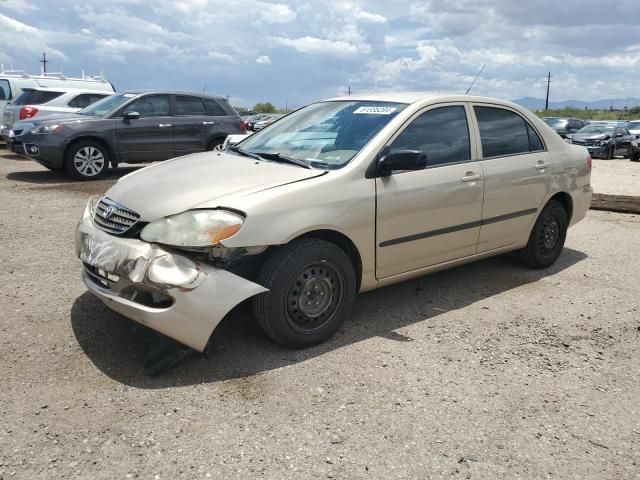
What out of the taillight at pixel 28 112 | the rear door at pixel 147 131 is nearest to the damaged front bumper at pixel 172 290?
the rear door at pixel 147 131

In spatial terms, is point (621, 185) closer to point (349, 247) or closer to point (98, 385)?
point (349, 247)

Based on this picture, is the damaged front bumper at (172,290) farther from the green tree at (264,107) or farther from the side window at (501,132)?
the green tree at (264,107)

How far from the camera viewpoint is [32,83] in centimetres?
1548

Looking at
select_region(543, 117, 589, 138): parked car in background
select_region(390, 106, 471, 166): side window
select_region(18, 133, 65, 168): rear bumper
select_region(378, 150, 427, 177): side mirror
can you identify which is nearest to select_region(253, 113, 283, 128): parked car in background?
select_region(390, 106, 471, 166): side window

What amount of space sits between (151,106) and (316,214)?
8217mm

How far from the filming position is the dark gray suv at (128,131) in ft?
32.0

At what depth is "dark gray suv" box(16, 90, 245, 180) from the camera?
9742mm

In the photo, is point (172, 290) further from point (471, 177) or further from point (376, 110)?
point (471, 177)

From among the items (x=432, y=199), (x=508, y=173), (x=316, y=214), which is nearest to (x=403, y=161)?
(x=432, y=199)

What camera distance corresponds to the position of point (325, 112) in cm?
463

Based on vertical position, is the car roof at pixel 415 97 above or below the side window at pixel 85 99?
below

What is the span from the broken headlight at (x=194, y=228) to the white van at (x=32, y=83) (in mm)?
13663

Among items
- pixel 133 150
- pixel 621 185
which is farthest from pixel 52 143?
pixel 621 185

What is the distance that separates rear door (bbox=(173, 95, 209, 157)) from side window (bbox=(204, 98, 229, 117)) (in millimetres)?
126
